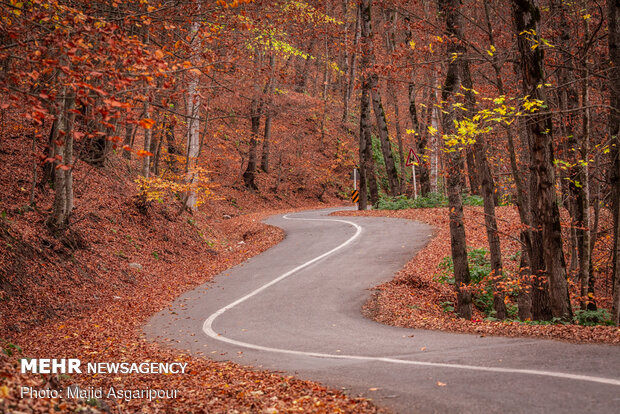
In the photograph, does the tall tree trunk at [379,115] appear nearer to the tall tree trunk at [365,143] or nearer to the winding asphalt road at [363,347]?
the tall tree trunk at [365,143]

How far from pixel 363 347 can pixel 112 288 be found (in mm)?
8280

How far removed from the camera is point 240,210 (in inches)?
1380

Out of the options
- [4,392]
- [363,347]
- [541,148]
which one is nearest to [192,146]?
[363,347]

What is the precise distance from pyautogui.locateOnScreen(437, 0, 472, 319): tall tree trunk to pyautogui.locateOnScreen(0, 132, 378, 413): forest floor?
7.07 m

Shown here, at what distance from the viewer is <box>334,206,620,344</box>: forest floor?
8086 mm

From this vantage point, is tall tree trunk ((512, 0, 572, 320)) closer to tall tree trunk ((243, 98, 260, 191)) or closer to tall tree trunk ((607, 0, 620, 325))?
tall tree trunk ((607, 0, 620, 325))

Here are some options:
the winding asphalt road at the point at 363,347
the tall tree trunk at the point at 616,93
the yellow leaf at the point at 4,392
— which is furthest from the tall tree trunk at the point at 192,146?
the yellow leaf at the point at 4,392

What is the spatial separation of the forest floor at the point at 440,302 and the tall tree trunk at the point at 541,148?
1.53 meters

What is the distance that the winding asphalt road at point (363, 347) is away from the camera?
5.71m

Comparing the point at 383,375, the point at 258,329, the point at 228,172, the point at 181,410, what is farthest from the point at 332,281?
the point at 228,172

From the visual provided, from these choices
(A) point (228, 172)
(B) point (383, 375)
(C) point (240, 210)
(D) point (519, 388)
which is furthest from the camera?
(A) point (228, 172)

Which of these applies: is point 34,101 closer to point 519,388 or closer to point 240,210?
point 519,388

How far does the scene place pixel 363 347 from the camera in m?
8.89

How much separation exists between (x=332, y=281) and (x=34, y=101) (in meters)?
10.8
